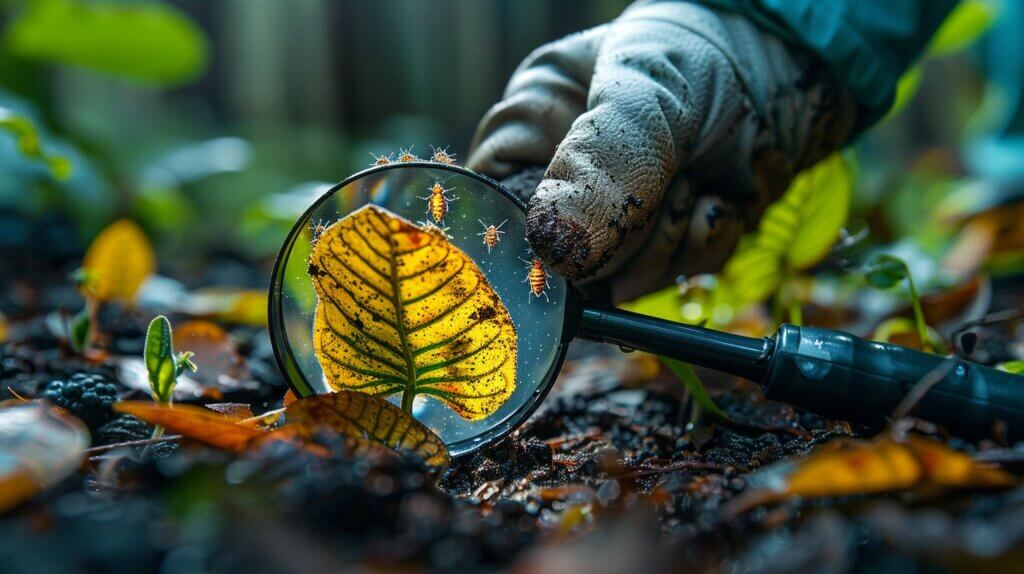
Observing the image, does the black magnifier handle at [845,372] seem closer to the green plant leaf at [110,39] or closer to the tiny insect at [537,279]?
the tiny insect at [537,279]

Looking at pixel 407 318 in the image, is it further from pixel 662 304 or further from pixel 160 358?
pixel 662 304

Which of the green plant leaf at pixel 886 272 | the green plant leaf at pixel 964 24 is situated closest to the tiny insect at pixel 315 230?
the green plant leaf at pixel 886 272

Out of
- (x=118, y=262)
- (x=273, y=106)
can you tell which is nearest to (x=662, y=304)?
(x=118, y=262)

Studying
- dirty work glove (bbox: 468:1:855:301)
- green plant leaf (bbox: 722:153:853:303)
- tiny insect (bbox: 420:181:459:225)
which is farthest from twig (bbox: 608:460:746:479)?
green plant leaf (bbox: 722:153:853:303)

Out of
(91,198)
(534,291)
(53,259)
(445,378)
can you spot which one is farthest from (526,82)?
(53,259)

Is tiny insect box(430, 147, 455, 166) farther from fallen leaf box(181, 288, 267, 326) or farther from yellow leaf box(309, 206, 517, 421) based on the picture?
fallen leaf box(181, 288, 267, 326)

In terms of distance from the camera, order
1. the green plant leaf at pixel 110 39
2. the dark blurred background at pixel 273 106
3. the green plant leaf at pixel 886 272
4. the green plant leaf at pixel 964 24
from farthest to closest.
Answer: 1. the green plant leaf at pixel 110 39
2. the dark blurred background at pixel 273 106
3. the green plant leaf at pixel 964 24
4. the green plant leaf at pixel 886 272
